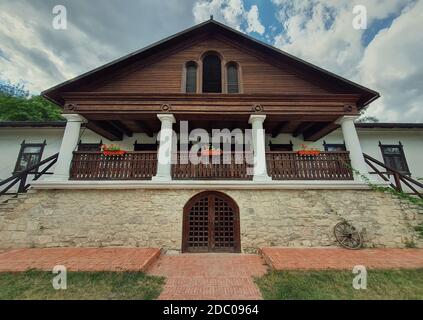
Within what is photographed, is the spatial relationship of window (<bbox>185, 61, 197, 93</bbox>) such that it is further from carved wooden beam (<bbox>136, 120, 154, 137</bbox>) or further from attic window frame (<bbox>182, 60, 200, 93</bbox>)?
carved wooden beam (<bbox>136, 120, 154, 137</bbox>)

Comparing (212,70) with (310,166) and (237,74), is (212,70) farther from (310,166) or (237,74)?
(310,166)

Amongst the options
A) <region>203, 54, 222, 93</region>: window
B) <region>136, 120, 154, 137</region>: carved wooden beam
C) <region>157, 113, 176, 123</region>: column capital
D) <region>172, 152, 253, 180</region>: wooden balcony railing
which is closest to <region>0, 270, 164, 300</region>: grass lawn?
<region>172, 152, 253, 180</region>: wooden balcony railing

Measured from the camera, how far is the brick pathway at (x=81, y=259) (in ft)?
13.6

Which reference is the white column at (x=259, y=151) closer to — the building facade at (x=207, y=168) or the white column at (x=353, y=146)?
the building facade at (x=207, y=168)

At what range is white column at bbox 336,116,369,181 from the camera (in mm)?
6695

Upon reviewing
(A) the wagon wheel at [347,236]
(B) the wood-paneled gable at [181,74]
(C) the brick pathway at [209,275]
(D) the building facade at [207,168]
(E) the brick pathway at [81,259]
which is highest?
(B) the wood-paneled gable at [181,74]

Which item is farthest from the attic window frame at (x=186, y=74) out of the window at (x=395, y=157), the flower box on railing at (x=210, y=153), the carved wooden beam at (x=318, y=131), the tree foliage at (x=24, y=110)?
the tree foliage at (x=24, y=110)

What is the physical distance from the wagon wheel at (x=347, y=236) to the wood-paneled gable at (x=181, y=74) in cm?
510

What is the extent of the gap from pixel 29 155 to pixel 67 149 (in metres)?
5.27

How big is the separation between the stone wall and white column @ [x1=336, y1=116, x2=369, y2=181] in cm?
88

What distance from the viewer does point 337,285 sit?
3.49m

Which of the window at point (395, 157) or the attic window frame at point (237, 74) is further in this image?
the window at point (395, 157)

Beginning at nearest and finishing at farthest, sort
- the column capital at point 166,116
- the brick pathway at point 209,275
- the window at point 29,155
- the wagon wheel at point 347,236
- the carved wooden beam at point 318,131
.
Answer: the brick pathway at point 209,275 → the wagon wheel at point 347,236 → the column capital at point 166,116 → the carved wooden beam at point 318,131 → the window at point 29,155

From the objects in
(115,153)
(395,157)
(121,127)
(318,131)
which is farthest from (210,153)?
(395,157)
